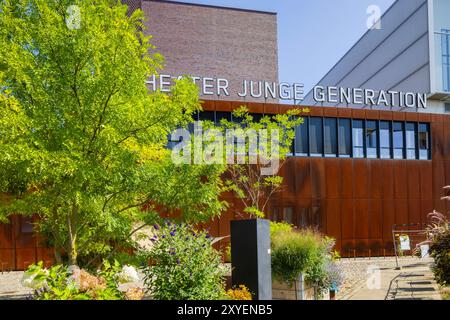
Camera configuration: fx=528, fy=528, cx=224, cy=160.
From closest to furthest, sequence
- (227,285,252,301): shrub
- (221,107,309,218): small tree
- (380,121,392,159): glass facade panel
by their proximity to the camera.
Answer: (227,285,252,301): shrub < (221,107,309,218): small tree < (380,121,392,159): glass facade panel

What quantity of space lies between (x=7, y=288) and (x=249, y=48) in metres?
35.5

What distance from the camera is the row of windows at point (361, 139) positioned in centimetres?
2903

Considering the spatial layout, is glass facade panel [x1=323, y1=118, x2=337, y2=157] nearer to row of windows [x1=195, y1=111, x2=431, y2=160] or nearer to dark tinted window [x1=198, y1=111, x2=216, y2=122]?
row of windows [x1=195, y1=111, x2=431, y2=160]

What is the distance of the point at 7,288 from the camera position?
1770cm

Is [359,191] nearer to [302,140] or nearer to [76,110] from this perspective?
[302,140]

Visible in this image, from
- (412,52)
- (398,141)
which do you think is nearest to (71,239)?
(398,141)

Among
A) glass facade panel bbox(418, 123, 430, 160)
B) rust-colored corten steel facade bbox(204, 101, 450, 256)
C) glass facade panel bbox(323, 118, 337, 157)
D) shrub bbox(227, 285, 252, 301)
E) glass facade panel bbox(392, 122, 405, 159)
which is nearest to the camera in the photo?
shrub bbox(227, 285, 252, 301)

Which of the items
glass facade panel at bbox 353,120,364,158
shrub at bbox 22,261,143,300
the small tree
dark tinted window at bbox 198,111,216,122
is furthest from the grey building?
shrub at bbox 22,261,143,300

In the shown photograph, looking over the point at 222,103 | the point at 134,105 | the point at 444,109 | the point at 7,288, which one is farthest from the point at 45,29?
the point at 444,109

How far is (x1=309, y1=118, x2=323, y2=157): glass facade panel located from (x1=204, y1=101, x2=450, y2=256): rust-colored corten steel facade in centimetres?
36

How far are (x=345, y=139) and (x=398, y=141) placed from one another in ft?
11.9

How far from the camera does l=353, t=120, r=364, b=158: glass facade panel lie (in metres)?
30.1

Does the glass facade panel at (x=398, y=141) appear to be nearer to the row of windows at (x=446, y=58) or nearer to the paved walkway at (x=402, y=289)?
the paved walkway at (x=402, y=289)
